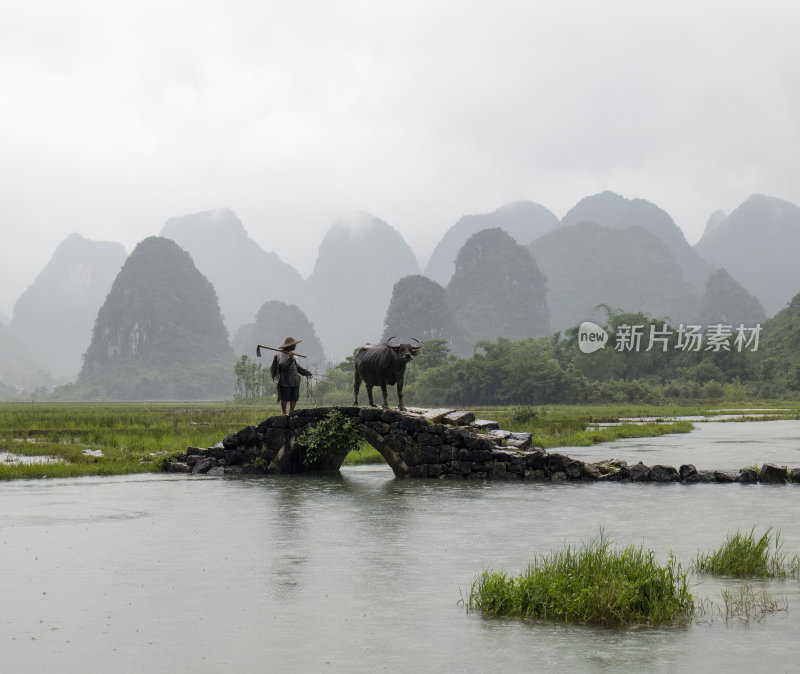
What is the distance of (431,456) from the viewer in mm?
13852

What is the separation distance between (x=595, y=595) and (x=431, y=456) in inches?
334

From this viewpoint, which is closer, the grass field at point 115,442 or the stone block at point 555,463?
the stone block at point 555,463

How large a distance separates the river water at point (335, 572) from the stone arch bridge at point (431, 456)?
2.15 ft

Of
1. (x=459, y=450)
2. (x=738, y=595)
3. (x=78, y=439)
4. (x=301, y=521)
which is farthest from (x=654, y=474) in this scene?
(x=78, y=439)

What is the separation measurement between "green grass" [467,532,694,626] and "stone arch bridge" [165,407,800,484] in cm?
772

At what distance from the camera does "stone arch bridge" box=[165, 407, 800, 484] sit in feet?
43.4

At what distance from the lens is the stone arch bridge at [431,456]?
→ 13.2 m

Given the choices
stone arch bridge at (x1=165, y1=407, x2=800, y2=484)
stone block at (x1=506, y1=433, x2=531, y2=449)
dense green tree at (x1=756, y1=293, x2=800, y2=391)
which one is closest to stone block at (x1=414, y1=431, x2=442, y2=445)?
stone arch bridge at (x1=165, y1=407, x2=800, y2=484)

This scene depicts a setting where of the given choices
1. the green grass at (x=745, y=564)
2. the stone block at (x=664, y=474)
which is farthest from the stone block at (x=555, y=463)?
the green grass at (x=745, y=564)

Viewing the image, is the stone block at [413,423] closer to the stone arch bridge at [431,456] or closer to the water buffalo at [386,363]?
the stone arch bridge at [431,456]

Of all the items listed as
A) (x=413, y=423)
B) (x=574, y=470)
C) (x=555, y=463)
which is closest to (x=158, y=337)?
(x=413, y=423)

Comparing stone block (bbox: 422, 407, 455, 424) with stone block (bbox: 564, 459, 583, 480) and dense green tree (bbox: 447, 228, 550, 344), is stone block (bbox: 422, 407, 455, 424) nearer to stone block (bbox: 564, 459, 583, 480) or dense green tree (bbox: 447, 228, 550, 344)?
stone block (bbox: 564, 459, 583, 480)

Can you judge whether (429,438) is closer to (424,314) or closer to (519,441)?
(519,441)

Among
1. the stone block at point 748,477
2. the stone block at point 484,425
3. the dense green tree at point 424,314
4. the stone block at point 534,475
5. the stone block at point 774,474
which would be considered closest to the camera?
the stone block at point 774,474
